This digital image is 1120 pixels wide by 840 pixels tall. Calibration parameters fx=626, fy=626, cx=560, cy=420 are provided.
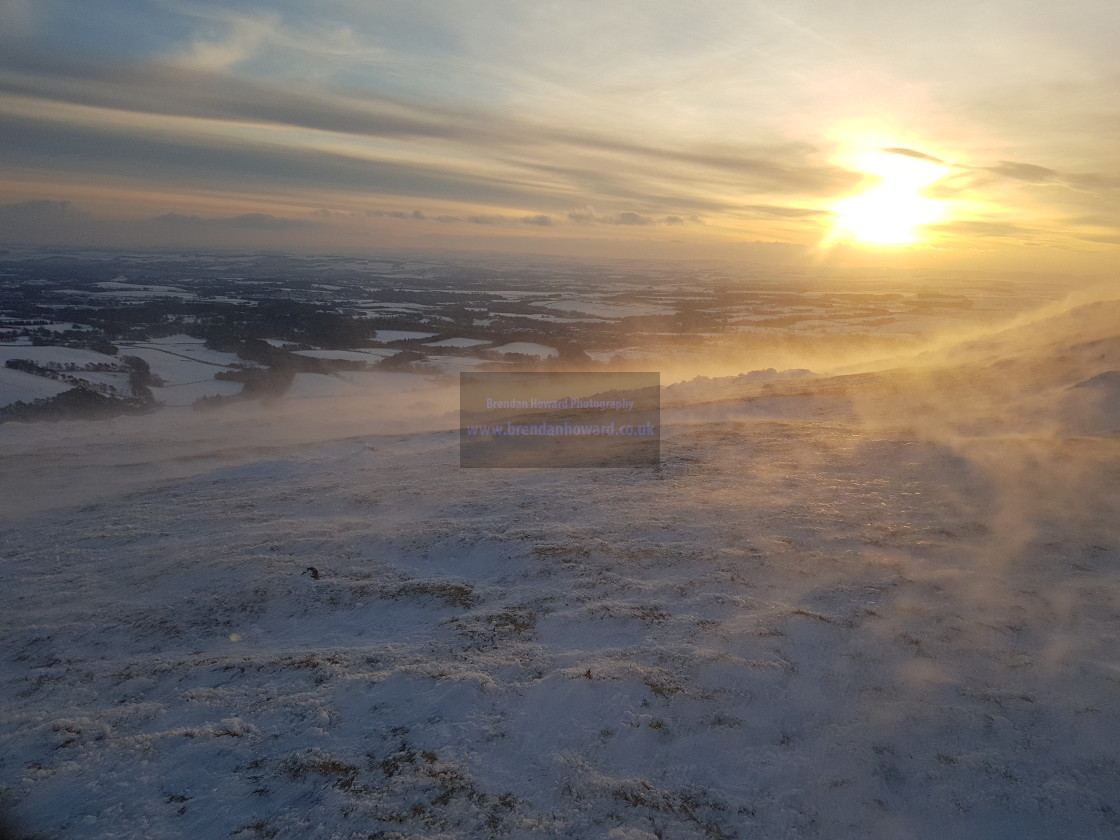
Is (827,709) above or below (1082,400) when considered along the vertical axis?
below

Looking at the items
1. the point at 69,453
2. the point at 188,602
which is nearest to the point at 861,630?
the point at 188,602

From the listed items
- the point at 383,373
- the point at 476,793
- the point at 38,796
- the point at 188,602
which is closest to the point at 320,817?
the point at 476,793

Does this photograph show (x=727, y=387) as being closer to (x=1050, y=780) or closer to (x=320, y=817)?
(x=1050, y=780)

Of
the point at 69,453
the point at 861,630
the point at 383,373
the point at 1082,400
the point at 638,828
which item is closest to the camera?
the point at 638,828

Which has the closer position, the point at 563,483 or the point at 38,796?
the point at 38,796

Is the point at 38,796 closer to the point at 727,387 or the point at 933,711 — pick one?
the point at 933,711

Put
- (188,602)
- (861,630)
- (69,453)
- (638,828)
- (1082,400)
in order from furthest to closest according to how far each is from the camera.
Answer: (69,453)
(1082,400)
(188,602)
(861,630)
(638,828)
